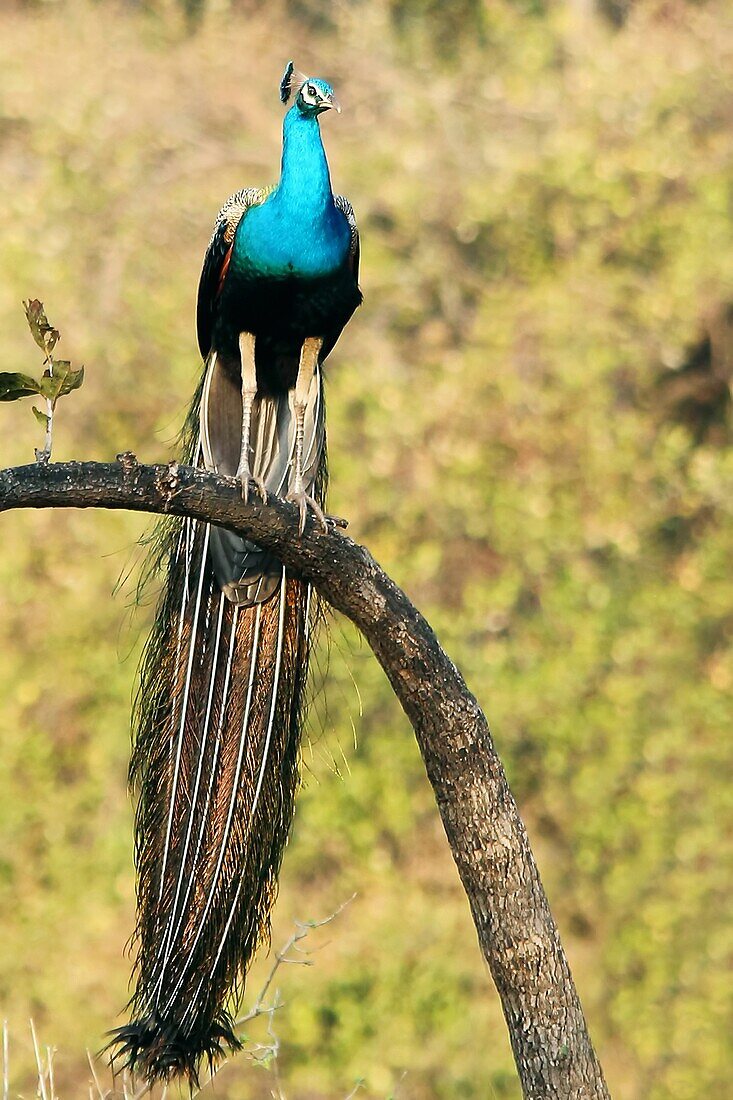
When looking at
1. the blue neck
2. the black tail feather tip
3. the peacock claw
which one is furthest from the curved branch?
the blue neck

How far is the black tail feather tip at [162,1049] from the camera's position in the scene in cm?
311

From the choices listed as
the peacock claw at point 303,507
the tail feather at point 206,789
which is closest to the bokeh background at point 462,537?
the tail feather at point 206,789

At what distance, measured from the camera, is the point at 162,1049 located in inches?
123

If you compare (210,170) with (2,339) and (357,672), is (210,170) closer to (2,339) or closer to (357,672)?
(2,339)

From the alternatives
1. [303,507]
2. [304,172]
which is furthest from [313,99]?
[303,507]

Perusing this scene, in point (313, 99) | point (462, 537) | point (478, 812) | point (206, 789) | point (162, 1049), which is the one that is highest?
point (462, 537)

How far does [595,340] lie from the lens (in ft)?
23.5

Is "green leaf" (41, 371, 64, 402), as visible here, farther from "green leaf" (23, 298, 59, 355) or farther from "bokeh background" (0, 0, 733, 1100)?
"bokeh background" (0, 0, 733, 1100)

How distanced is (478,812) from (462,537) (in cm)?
415

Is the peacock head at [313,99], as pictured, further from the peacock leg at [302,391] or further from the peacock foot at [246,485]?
the peacock foot at [246,485]

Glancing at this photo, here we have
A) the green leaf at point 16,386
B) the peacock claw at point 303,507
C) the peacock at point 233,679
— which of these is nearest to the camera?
the green leaf at point 16,386

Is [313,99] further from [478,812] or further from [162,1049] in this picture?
[162,1049]

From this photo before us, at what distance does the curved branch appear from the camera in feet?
9.59

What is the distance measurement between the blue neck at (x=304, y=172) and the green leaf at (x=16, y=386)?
1122mm
